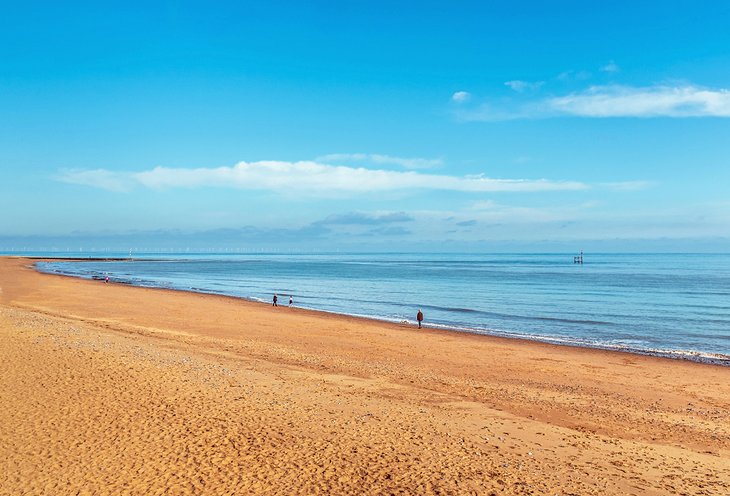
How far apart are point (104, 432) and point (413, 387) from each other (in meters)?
9.36

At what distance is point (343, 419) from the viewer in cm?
1338

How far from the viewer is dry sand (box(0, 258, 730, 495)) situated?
9.98 metres

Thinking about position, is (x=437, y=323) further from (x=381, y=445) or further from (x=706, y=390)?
(x=381, y=445)

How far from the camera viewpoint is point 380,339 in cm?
2798

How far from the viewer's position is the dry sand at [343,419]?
32.7ft

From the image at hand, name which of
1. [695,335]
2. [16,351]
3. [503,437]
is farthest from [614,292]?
[16,351]

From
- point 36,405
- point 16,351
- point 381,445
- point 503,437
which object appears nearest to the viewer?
point 381,445

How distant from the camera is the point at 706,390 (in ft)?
59.4

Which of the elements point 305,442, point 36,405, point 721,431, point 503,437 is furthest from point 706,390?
point 36,405

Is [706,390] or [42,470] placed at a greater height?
[42,470]

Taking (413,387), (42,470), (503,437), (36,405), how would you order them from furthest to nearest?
(413,387) < (36,405) < (503,437) < (42,470)

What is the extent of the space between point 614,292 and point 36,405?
5867 centimetres

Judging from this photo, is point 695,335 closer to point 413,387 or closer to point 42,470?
point 413,387

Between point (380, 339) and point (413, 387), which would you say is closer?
point (413, 387)
